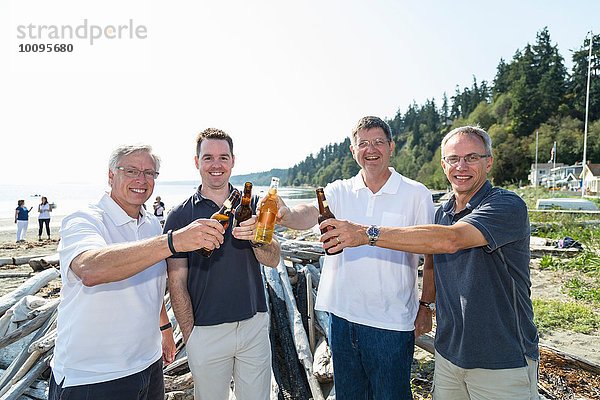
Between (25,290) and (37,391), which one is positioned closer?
(37,391)

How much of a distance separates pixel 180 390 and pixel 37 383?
5.82ft

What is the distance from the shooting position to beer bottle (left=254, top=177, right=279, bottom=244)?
2801mm

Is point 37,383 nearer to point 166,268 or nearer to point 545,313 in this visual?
A: point 166,268

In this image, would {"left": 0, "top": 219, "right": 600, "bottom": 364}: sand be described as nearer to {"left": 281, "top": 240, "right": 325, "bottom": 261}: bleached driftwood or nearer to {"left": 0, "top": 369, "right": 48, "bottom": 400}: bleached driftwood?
{"left": 281, "top": 240, "right": 325, "bottom": 261}: bleached driftwood

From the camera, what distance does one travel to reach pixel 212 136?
331cm

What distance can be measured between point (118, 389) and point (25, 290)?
5.85 meters

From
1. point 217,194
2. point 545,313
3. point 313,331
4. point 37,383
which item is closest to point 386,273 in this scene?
point 217,194

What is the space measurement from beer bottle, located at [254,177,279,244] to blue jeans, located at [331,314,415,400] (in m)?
1.08

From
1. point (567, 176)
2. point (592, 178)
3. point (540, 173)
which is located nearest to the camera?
point (592, 178)

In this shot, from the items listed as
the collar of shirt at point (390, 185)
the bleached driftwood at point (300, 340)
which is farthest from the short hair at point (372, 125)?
the bleached driftwood at point (300, 340)

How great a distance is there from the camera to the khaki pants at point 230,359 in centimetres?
318

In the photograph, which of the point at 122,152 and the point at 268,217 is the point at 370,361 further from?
the point at 122,152

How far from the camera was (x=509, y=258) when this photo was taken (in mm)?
2660

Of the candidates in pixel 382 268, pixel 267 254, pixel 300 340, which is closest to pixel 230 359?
pixel 267 254
